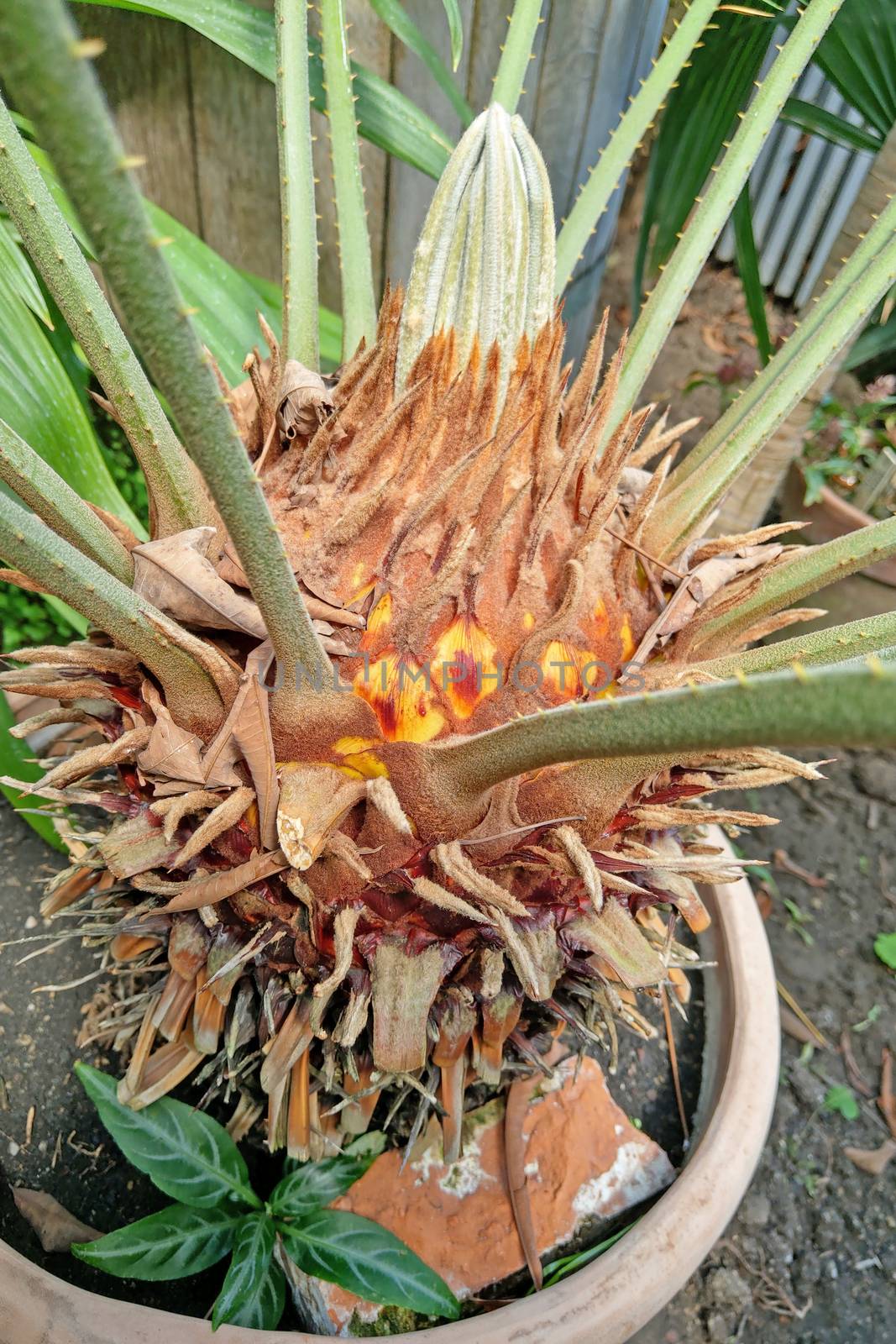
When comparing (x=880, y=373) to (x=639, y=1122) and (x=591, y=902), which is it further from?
(x=591, y=902)

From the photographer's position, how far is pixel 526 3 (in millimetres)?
836

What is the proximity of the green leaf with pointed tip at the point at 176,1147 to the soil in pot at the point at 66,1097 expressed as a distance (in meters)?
0.12

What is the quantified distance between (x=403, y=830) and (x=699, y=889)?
0.77 meters

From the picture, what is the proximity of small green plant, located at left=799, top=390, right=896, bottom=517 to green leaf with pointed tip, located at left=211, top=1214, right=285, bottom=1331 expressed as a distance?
1.73m

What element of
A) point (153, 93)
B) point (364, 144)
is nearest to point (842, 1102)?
point (364, 144)

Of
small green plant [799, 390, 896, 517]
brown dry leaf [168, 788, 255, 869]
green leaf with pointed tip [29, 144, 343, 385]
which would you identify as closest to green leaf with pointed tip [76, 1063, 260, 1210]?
brown dry leaf [168, 788, 255, 869]

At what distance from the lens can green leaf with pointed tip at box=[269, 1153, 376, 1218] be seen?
33.7 inches

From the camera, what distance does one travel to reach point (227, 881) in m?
0.62

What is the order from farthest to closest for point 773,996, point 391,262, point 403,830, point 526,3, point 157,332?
1. point 391,262
2. point 773,996
3. point 526,3
4. point 403,830
5. point 157,332

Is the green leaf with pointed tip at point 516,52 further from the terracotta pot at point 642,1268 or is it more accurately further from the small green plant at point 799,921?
the small green plant at point 799,921

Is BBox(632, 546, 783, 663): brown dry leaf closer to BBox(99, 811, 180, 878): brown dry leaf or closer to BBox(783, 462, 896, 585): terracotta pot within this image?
BBox(99, 811, 180, 878): brown dry leaf

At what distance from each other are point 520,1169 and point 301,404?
0.80 m

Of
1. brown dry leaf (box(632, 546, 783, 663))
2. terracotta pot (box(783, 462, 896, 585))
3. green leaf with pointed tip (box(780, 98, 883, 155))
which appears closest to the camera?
brown dry leaf (box(632, 546, 783, 663))

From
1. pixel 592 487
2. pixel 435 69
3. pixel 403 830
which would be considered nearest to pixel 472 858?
pixel 403 830
